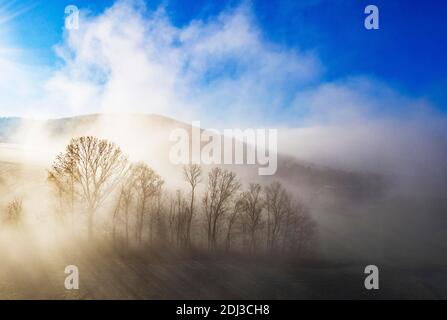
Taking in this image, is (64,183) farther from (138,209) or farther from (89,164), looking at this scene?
(138,209)

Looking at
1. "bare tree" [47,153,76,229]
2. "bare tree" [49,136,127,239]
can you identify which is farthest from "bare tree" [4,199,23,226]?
"bare tree" [49,136,127,239]

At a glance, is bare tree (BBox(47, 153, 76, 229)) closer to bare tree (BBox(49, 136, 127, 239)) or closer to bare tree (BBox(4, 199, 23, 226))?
bare tree (BBox(49, 136, 127, 239))

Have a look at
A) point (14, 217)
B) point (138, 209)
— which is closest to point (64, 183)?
point (14, 217)

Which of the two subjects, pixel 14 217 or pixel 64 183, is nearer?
pixel 14 217

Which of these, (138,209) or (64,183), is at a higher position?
(64,183)

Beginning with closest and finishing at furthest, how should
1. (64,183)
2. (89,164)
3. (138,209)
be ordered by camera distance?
(89,164) < (64,183) < (138,209)

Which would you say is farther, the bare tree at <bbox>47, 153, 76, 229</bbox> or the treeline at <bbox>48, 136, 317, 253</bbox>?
the treeline at <bbox>48, 136, 317, 253</bbox>

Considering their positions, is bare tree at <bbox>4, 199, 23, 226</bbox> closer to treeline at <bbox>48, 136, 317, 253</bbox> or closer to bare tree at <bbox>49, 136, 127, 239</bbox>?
treeline at <bbox>48, 136, 317, 253</bbox>

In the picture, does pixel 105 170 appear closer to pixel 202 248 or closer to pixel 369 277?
pixel 202 248

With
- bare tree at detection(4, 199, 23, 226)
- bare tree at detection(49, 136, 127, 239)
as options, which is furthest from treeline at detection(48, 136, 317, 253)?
bare tree at detection(4, 199, 23, 226)

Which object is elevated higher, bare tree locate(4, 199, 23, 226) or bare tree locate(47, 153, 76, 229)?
bare tree locate(47, 153, 76, 229)

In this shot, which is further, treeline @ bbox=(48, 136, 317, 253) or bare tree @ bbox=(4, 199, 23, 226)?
bare tree @ bbox=(4, 199, 23, 226)

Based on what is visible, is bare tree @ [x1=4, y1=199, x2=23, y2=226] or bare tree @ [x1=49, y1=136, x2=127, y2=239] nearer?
bare tree @ [x1=49, y1=136, x2=127, y2=239]
